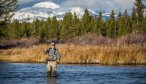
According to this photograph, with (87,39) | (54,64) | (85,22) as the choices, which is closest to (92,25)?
(85,22)

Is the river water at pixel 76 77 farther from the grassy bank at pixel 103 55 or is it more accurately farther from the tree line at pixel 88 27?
the tree line at pixel 88 27

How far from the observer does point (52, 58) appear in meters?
28.8

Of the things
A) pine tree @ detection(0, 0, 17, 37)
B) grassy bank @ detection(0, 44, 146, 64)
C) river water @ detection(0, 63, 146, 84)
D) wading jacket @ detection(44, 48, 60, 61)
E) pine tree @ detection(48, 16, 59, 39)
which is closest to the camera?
river water @ detection(0, 63, 146, 84)

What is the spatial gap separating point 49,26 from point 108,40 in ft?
359

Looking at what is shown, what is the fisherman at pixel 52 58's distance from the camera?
93.9 feet

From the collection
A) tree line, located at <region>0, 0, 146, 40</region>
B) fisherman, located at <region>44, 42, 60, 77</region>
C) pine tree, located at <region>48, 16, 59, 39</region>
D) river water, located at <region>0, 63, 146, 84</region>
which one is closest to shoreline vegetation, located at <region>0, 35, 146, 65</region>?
river water, located at <region>0, 63, 146, 84</region>

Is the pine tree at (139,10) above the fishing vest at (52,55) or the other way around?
above

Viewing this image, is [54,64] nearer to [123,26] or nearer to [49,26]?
[123,26]

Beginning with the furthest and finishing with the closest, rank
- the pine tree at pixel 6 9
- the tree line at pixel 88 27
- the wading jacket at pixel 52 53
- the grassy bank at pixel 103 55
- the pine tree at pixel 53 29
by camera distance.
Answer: the pine tree at pixel 53 29
the tree line at pixel 88 27
the pine tree at pixel 6 9
the grassy bank at pixel 103 55
the wading jacket at pixel 52 53

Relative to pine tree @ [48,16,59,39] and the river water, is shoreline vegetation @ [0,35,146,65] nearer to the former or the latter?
the river water

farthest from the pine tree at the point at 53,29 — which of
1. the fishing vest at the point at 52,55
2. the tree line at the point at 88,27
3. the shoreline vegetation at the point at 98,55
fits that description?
the fishing vest at the point at 52,55

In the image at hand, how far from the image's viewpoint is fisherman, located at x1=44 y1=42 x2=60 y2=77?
28608mm

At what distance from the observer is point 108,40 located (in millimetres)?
56750

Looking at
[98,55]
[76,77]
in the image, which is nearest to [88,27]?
Result: [98,55]
